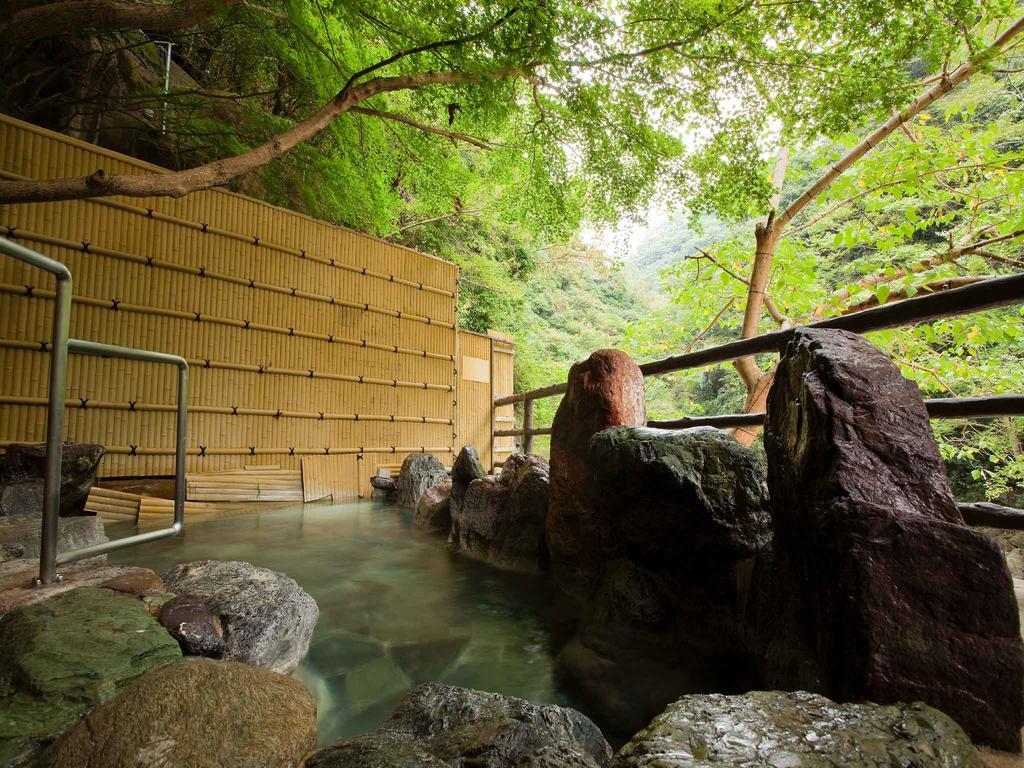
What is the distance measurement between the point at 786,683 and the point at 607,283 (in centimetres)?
2594

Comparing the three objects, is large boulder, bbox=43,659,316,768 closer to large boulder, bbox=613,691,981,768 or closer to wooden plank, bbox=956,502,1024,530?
large boulder, bbox=613,691,981,768

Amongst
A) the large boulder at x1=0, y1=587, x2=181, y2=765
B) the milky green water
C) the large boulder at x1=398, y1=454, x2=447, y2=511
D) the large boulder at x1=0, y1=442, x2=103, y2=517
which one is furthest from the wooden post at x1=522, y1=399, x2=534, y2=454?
the large boulder at x1=0, y1=587, x2=181, y2=765

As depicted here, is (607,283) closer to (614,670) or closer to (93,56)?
(93,56)

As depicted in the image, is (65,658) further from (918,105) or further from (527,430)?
(918,105)

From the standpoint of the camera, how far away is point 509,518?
4.04 meters

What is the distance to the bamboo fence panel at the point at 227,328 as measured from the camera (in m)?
5.55

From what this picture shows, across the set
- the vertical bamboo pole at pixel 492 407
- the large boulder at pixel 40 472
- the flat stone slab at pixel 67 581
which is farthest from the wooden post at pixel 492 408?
the flat stone slab at pixel 67 581

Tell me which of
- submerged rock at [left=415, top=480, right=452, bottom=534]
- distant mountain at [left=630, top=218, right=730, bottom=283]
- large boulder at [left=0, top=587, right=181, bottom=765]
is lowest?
submerged rock at [left=415, top=480, right=452, bottom=534]

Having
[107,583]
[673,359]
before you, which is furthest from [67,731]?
[673,359]

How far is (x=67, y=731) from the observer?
3.71ft

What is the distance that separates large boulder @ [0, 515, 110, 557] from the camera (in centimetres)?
272

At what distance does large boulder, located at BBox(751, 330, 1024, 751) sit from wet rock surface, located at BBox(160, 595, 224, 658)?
205 cm

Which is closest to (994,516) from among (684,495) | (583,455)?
(684,495)

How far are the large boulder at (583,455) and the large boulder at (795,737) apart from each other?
192 cm
